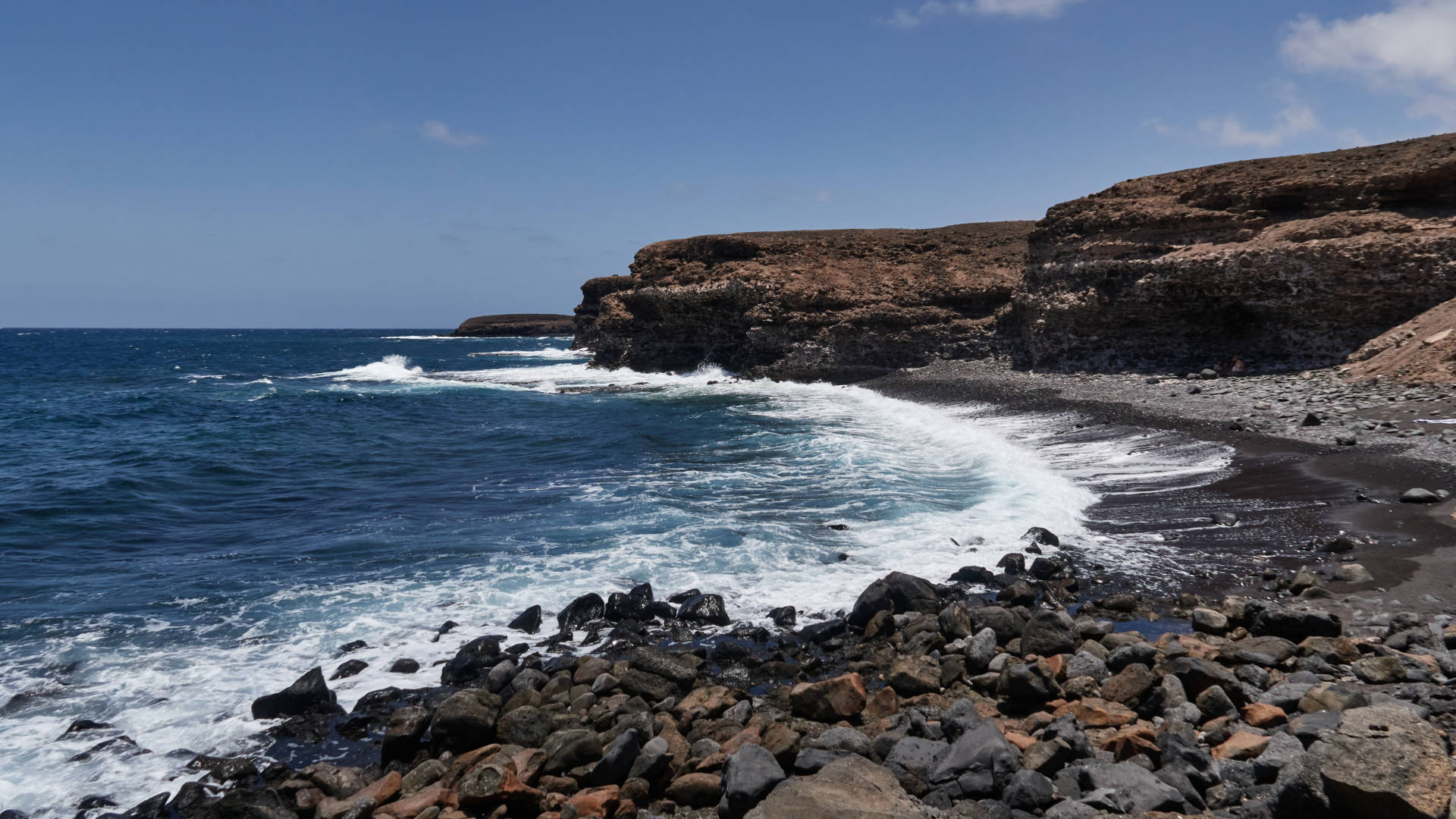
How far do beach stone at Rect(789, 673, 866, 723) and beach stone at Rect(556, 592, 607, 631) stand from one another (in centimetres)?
332

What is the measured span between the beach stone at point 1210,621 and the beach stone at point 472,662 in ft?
22.2

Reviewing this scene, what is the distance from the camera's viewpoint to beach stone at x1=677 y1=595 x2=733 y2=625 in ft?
28.6

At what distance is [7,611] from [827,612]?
394 inches

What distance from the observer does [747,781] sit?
15.9ft

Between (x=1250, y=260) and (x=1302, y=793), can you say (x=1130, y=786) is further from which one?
(x=1250, y=260)

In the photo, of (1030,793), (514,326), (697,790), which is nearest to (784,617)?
(697,790)

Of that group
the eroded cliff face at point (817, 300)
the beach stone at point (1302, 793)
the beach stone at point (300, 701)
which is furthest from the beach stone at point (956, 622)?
the eroded cliff face at point (817, 300)

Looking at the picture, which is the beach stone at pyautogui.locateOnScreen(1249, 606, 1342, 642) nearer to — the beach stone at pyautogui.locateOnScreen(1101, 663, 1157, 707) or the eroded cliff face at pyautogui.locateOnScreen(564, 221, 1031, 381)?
the beach stone at pyautogui.locateOnScreen(1101, 663, 1157, 707)

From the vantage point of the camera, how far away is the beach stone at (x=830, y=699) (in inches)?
242

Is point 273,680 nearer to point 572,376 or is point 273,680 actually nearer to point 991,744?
point 991,744

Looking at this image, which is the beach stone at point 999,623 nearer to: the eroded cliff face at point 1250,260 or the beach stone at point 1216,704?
the beach stone at point 1216,704

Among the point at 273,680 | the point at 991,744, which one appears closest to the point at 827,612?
the point at 991,744

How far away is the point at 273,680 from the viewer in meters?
7.52

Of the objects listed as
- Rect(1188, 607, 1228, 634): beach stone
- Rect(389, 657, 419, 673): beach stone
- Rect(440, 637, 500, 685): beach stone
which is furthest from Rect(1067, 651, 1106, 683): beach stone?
Rect(389, 657, 419, 673): beach stone
